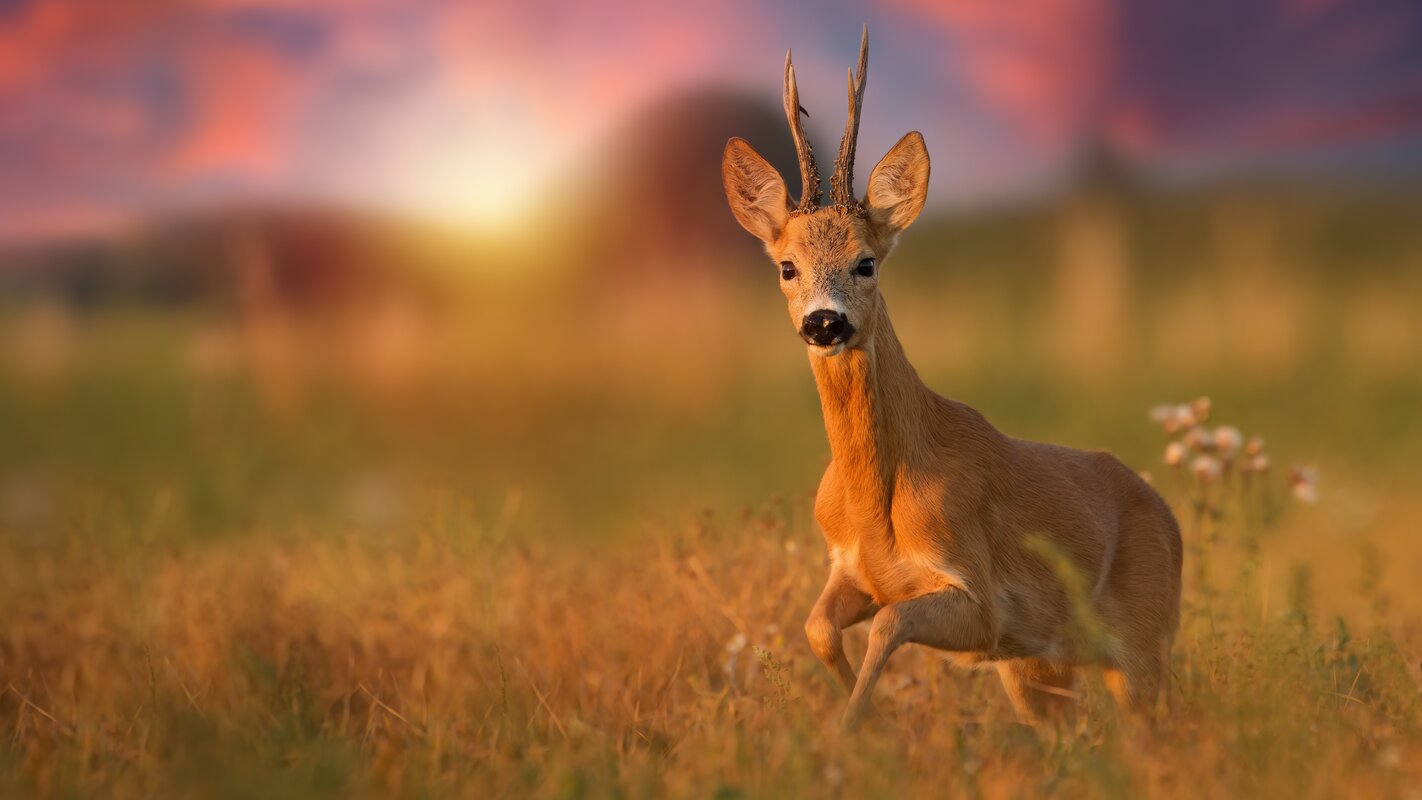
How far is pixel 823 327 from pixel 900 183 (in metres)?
0.86

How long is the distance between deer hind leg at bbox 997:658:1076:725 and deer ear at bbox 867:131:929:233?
170 cm

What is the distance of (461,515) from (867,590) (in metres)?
3.11

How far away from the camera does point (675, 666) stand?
5.80 meters

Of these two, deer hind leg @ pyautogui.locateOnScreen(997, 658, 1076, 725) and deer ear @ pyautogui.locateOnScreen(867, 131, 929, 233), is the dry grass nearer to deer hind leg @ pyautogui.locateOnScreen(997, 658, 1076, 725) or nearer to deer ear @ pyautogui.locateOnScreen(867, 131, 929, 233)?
deer hind leg @ pyautogui.locateOnScreen(997, 658, 1076, 725)

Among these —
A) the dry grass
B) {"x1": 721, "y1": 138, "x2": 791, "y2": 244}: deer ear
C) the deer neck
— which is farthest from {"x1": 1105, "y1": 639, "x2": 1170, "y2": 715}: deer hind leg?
{"x1": 721, "y1": 138, "x2": 791, "y2": 244}: deer ear

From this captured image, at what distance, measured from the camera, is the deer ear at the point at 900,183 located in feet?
16.5

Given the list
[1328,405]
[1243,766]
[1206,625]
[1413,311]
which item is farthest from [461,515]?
[1413,311]

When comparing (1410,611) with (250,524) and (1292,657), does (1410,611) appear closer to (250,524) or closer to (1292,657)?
(1292,657)

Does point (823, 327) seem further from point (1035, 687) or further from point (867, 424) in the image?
point (1035, 687)

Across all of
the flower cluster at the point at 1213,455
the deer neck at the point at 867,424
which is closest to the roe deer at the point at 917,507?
the deer neck at the point at 867,424

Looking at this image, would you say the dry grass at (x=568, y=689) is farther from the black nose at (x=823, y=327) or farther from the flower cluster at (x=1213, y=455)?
the black nose at (x=823, y=327)

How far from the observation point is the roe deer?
4641 millimetres

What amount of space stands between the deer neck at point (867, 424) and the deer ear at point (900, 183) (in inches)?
17.1

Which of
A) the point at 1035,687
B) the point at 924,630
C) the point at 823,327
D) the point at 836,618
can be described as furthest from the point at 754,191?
the point at 1035,687
